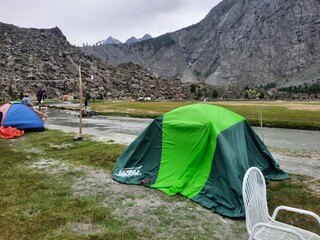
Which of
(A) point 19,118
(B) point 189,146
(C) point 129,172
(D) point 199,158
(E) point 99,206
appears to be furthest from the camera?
(A) point 19,118

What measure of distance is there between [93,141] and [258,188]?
11967 millimetres

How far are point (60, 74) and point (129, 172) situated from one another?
131285mm

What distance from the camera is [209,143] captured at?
8641 millimetres

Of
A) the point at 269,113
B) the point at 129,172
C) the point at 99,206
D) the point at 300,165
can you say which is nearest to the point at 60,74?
the point at 269,113

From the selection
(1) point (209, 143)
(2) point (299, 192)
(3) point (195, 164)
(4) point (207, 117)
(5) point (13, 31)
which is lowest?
(2) point (299, 192)

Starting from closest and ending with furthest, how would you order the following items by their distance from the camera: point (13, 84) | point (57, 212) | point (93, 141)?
point (57, 212) < point (93, 141) < point (13, 84)

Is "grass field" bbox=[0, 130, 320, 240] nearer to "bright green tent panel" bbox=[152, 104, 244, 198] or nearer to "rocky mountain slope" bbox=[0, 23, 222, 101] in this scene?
"bright green tent panel" bbox=[152, 104, 244, 198]

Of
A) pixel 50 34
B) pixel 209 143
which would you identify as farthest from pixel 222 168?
pixel 50 34

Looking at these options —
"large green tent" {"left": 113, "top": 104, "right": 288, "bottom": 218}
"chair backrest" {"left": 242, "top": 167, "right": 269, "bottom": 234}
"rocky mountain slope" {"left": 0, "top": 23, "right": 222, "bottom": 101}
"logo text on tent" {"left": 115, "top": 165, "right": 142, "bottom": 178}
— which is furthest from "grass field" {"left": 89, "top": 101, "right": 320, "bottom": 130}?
"rocky mountain slope" {"left": 0, "top": 23, "right": 222, "bottom": 101}

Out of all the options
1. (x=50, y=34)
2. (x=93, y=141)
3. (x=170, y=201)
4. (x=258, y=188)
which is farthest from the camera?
(x=50, y=34)

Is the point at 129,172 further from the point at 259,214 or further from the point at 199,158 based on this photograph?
the point at 259,214

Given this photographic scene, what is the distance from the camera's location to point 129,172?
384 inches

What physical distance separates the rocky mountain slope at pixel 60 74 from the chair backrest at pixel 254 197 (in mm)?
98987

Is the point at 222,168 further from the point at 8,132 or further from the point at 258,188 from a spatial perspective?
the point at 8,132
